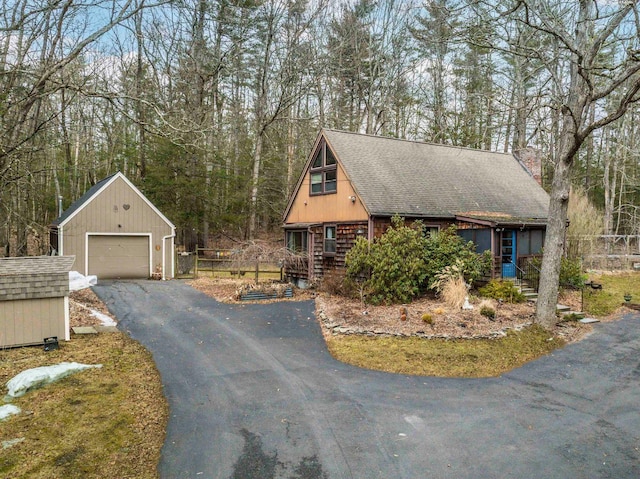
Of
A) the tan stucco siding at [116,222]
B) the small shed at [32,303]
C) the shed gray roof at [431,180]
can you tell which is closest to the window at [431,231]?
the shed gray roof at [431,180]

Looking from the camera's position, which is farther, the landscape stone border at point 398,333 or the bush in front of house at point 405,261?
the bush in front of house at point 405,261

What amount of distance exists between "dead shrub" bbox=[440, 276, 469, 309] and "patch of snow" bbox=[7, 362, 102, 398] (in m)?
9.54

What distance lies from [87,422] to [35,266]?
16.6 ft

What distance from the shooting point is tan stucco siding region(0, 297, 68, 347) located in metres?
8.22

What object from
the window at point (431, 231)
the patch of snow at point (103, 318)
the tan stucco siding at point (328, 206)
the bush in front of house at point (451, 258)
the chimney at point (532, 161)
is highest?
the chimney at point (532, 161)

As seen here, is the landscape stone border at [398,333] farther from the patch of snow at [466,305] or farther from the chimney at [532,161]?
the chimney at [532,161]

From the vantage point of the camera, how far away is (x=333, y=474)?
14.6 ft

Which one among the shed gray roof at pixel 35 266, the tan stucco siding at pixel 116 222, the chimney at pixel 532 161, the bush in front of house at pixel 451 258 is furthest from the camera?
the chimney at pixel 532 161

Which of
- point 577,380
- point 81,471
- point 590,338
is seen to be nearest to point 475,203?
point 590,338

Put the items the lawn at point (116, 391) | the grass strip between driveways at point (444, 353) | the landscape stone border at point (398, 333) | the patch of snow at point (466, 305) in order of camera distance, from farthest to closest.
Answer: the patch of snow at point (466, 305) < the landscape stone border at point (398, 333) < the grass strip between driveways at point (444, 353) < the lawn at point (116, 391)

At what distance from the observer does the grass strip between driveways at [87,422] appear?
14.4ft

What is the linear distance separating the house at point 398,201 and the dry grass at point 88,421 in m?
9.25

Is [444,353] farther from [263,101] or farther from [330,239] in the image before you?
[263,101]

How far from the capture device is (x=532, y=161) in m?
22.2
